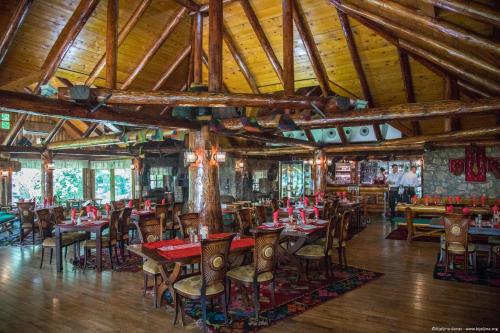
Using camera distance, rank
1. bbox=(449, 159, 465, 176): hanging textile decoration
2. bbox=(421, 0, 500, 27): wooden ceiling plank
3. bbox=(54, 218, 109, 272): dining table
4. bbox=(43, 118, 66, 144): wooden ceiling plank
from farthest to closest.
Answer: bbox=(43, 118, 66, 144): wooden ceiling plank, bbox=(449, 159, 465, 176): hanging textile decoration, bbox=(54, 218, 109, 272): dining table, bbox=(421, 0, 500, 27): wooden ceiling plank

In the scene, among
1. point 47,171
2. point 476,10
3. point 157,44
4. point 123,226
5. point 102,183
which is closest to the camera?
point 476,10

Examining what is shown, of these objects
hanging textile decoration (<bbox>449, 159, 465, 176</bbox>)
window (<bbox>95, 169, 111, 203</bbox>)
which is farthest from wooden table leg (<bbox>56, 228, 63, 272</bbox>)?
window (<bbox>95, 169, 111, 203</bbox>)

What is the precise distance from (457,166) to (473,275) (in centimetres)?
650

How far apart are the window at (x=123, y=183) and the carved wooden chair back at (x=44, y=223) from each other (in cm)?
1058

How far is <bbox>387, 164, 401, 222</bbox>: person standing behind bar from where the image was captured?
1304cm

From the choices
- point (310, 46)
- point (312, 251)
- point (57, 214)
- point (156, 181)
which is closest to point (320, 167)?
point (310, 46)

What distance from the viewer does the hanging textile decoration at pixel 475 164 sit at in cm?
1091

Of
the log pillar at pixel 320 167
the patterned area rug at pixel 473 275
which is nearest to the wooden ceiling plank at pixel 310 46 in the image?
the log pillar at pixel 320 167

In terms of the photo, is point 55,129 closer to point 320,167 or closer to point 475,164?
point 320,167

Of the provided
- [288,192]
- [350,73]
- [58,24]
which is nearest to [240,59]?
[350,73]

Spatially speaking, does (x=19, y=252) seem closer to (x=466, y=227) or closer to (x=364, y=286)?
(x=364, y=286)

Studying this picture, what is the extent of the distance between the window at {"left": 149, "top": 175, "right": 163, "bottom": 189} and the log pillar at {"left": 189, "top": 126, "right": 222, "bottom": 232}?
970 centimetres

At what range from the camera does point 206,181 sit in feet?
25.0

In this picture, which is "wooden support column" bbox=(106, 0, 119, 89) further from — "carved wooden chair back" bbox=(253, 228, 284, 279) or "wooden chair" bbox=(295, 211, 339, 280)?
"wooden chair" bbox=(295, 211, 339, 280)
